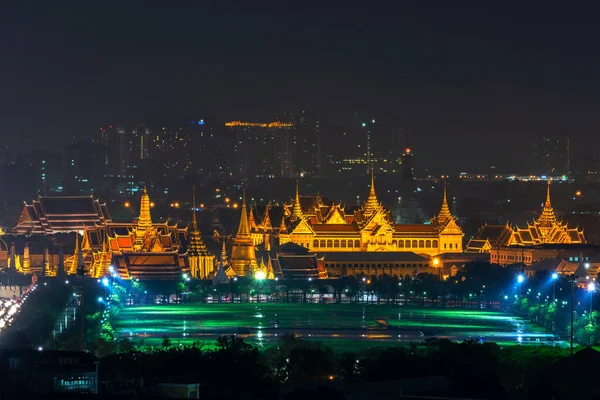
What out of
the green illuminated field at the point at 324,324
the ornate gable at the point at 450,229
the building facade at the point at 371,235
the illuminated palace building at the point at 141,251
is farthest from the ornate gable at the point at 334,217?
the green illuminated field at the point at 324,324

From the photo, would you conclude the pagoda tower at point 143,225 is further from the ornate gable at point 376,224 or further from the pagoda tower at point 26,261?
the ornate gable at point 376,224

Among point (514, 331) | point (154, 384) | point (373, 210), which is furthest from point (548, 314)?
point (373, 210)

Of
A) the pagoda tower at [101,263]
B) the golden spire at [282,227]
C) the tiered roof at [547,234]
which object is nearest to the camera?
the pagoda tower at [101,263]

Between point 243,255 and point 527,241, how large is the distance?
20661mm

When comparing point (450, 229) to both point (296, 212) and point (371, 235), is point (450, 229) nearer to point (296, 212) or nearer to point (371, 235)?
point (371, 235)

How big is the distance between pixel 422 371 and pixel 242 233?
64.6m

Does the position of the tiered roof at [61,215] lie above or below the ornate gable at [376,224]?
above

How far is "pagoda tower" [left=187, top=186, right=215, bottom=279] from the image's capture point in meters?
116

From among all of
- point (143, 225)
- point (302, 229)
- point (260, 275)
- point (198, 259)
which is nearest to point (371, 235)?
point (302, 229)

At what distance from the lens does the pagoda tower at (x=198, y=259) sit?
115938 mm

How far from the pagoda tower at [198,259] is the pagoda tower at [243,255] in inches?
46.0

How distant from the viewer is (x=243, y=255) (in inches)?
4673

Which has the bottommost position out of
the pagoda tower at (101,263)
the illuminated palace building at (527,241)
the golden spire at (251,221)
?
the pagoda tower at (101,263)

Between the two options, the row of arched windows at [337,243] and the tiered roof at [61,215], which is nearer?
the row of arched windows at [337,243]
